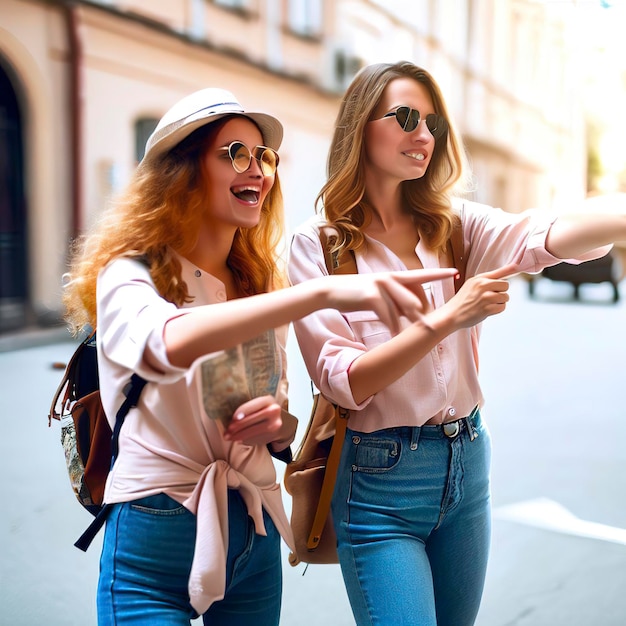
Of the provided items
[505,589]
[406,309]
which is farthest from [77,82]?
[406,309]

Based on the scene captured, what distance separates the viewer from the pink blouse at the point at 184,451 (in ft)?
3.75

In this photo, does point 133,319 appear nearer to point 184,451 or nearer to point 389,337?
point 184,451

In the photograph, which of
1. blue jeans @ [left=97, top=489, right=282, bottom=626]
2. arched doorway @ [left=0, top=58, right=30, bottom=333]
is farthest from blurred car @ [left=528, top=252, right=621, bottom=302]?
blue jeans @ [left=97, top=489, right=282, bottom=626]

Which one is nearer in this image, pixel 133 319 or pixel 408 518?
pixel 133 319

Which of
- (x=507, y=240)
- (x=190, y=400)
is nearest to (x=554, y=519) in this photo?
(x=507, y=240)

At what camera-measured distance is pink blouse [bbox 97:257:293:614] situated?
1.14m

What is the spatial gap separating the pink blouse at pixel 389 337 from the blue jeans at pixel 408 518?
46 mm

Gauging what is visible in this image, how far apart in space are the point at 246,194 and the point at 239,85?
6.19 metres

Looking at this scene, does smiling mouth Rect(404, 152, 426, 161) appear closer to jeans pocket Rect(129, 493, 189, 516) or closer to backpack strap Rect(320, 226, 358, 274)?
backpack strap Rect(320, 226, 358, 274)

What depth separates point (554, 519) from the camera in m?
3.89

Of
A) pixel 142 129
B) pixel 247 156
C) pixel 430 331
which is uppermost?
pixel 142 129

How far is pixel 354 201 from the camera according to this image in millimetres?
1517

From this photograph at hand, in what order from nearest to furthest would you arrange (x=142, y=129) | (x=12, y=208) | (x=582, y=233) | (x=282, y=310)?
1. (x=282, y=310)
2. (x=582, y=233)
3. (x=12, y=208)
4. (x=142, y=129)

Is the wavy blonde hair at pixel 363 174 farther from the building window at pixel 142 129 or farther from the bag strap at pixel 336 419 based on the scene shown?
the building window at pixel 142 129
